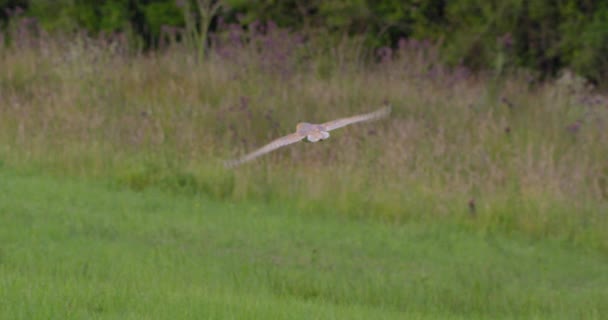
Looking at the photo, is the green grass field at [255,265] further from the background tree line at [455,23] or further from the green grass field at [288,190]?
the background tree line at [455,23]

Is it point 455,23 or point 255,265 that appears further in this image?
point 455,23

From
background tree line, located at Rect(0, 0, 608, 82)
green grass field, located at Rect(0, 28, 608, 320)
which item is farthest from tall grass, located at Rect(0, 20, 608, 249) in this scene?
background tree line, located at Rect(0, 0, 608, 82)

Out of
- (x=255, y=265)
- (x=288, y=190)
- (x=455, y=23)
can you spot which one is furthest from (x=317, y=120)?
(x=455, y=23)

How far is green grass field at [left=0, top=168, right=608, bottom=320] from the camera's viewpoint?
6.24 m

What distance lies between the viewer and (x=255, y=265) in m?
7.87

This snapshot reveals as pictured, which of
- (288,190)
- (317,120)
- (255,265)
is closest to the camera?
(255,265)

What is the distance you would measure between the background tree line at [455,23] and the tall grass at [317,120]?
2326mm

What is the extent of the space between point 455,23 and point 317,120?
7241 mm

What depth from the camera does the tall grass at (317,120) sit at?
34.5ft

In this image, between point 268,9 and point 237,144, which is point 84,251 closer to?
point 237,144

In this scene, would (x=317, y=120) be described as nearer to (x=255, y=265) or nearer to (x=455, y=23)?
(x=255, y=265)

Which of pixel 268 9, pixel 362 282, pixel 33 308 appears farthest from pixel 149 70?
pixel 33 308

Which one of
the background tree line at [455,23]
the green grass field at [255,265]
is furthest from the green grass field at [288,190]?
the background tree line at [455,23]

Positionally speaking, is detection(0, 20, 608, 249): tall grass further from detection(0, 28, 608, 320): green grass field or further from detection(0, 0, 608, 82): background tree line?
detection(0, 0, 608, 82): background tree line
